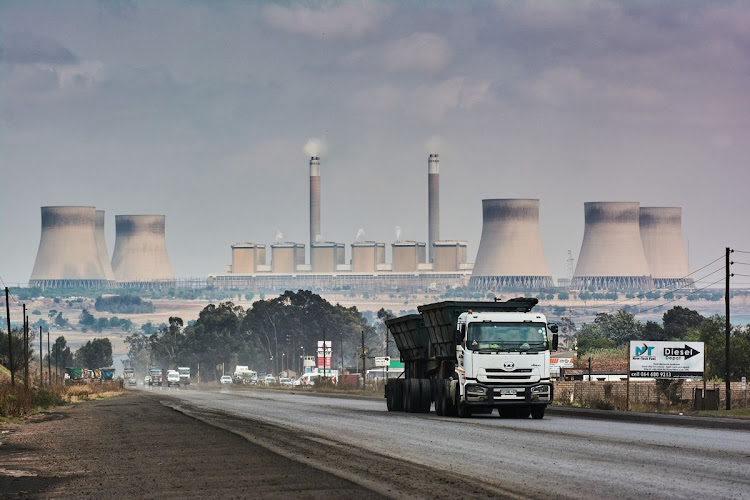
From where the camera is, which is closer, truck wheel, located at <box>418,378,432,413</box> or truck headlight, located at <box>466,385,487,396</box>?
truck headlight, located at <box>466,385,487,396</box>

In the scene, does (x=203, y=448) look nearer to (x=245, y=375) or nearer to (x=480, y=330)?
(x=480, y=330)

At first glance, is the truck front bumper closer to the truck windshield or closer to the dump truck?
the dump truck

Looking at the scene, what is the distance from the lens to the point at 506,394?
4103 centimetres

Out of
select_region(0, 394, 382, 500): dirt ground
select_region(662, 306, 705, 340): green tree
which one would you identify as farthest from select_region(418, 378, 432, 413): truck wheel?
select_region(662, 306, 705, 340): green tree

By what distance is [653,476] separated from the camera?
20.9m

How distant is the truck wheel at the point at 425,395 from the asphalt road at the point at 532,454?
17.6 feet

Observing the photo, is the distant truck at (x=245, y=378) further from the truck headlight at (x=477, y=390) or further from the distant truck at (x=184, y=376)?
the truck headlight at (x=477, y=390)

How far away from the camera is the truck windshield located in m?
40.8

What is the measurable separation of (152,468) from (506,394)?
18.9 m

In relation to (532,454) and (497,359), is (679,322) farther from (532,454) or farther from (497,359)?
(532,454)

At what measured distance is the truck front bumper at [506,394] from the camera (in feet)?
134

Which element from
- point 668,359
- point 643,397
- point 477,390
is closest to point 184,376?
point 643,397

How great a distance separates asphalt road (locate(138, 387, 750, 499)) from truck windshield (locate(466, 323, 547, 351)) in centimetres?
222

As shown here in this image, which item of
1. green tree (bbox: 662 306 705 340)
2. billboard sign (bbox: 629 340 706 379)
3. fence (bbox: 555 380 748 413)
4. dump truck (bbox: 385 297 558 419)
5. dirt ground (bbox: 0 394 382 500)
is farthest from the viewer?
green tree (bbox: 662 306 705 340)
